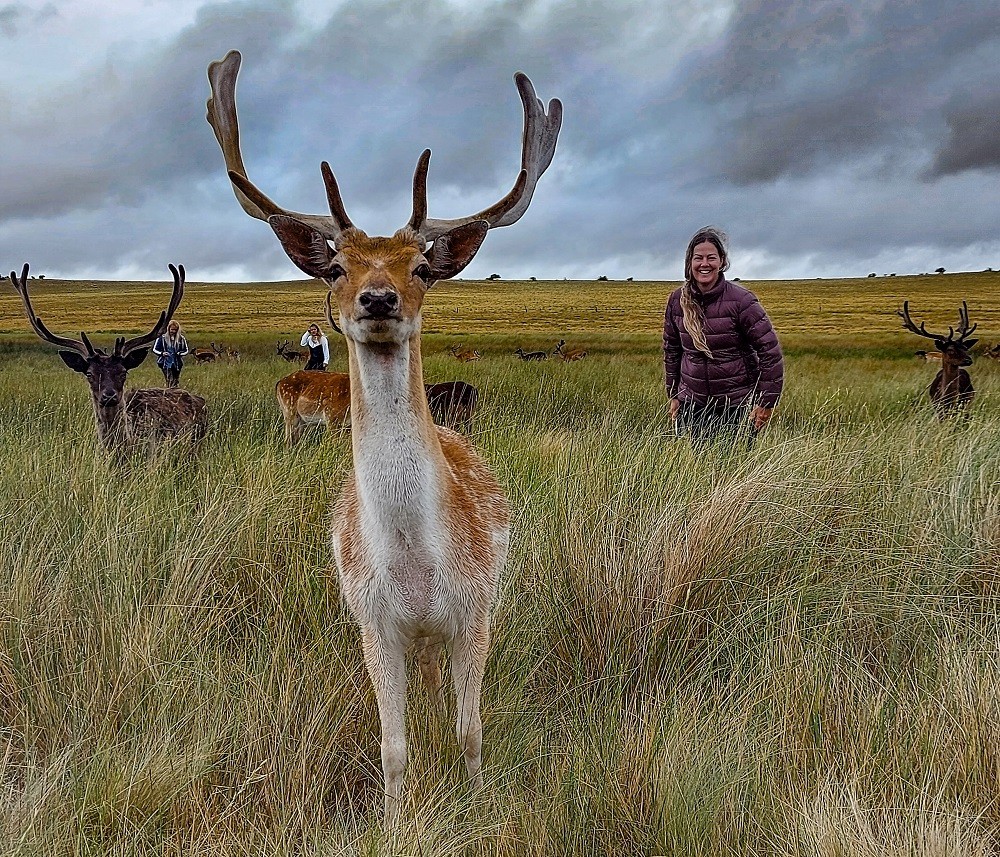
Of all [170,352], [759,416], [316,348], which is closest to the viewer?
[759,416]

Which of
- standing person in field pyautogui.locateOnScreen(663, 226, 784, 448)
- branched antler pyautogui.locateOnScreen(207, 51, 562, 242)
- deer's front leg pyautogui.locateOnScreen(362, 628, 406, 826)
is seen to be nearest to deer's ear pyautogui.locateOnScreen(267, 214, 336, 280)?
branched antler pyautogui.locateOnScreen(207, 51, 562, 242)

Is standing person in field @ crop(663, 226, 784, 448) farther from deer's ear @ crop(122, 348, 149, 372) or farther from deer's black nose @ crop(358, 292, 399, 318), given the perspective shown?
deer's ear @ crop(122, 348, 149, 372)

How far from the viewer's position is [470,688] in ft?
8.79

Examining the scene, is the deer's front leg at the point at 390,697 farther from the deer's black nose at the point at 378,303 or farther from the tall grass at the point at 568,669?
the deer's black nose at the point at 378,303

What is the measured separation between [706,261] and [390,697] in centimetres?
375

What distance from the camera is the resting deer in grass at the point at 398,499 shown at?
2492mm

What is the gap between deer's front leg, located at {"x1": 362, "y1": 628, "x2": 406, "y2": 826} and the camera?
2.58 meters

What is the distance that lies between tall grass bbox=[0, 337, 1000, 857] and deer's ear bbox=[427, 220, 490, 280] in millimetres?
1382

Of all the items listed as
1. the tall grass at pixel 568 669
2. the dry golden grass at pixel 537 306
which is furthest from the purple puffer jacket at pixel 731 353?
the dry golden grass at pixel 537 306

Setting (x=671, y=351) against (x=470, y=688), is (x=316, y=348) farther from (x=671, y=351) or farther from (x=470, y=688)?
(x=470, y=688)

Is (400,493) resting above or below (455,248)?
below

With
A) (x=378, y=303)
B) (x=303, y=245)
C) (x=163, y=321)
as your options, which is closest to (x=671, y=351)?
(x=303, y=245)

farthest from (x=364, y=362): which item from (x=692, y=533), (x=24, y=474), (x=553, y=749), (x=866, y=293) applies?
(x=866, y=293)

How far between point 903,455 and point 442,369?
42.0ft
